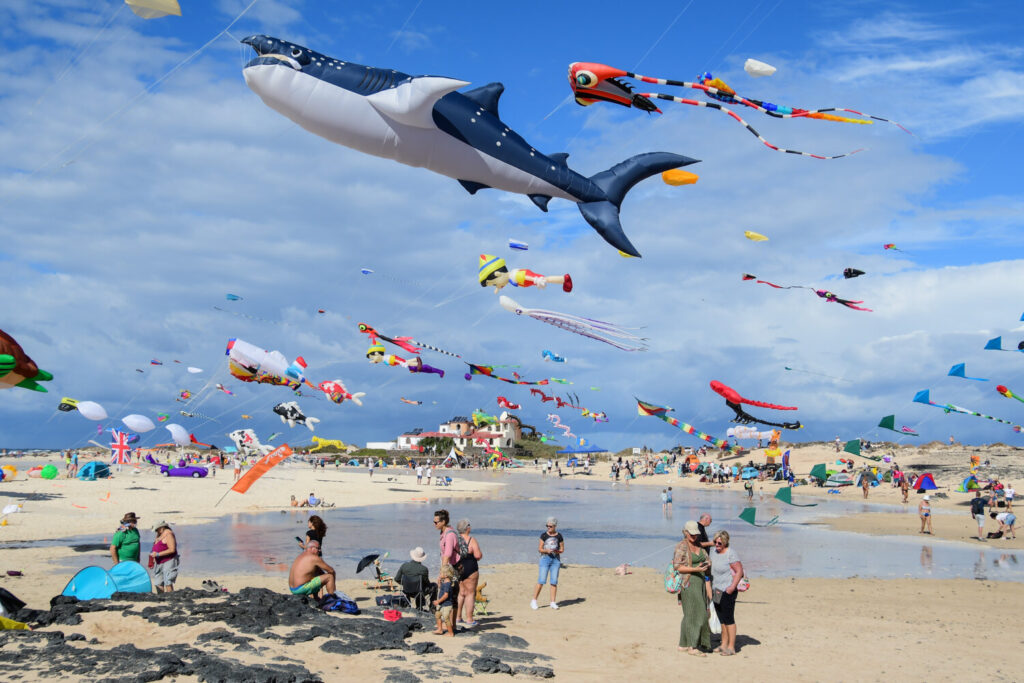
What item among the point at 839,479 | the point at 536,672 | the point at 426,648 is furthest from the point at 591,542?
the point at 839,479

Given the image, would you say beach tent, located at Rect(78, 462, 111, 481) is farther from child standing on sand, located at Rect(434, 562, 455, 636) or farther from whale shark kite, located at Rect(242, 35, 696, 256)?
whale shark kite, located at Rect(242, 35, 696, 256)

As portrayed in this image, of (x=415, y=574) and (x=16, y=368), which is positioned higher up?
(x=16, y=368)

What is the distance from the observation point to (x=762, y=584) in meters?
14.9

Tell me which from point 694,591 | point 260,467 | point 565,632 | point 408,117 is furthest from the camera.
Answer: point 260,467

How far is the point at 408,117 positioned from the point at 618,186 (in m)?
3.25

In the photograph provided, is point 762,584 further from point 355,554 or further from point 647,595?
point 355,554

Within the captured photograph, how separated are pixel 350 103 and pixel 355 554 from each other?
13285 mm

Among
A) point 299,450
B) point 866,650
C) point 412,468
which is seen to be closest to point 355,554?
point 866,650

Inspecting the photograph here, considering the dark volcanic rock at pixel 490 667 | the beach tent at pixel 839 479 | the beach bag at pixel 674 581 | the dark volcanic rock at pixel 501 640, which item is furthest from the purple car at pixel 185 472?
the beach bag at pixel 674 581

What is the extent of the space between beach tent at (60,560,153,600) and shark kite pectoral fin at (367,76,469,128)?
7.36m

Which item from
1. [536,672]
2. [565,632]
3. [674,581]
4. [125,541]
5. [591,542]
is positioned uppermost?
[674,581]

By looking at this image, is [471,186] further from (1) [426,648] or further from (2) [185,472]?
(2) [185,472]

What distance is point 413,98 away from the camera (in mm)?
7441

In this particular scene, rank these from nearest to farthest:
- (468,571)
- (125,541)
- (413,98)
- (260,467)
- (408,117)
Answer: (413,98)
(408,117)
(468,571)
(125,541)
(260,467)
